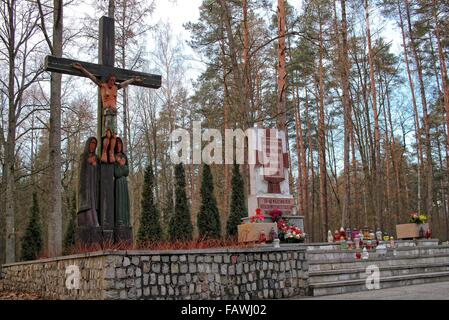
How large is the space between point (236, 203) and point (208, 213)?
3.95 ft

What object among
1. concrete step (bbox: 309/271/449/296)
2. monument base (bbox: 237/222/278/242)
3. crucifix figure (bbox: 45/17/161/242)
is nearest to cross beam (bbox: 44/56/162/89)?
crucifix figure (bbox: 45/17/161/242)

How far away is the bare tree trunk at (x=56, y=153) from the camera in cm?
1230

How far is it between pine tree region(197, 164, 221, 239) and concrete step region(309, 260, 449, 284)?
8.54 meters

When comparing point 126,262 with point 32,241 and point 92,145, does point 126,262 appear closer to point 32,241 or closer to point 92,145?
point 92,145

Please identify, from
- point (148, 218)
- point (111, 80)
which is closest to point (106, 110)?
point (111, 80)

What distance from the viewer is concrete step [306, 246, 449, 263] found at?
1071 centimetres

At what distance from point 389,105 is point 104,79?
22169 millimetres

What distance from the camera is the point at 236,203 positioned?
62.4 feet

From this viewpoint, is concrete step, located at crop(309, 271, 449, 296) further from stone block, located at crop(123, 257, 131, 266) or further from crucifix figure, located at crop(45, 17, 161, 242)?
crucifix figure, located at crop(45, 17, 161, 242)

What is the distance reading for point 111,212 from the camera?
9133mm

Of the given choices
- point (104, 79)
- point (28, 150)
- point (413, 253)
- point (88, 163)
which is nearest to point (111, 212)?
point (88, 163)

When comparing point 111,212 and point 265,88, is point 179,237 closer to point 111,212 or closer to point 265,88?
point 111,212

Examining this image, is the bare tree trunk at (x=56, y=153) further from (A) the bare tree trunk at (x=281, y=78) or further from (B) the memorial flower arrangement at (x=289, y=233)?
(A) the bare tree trunk at (x=281, y=78)

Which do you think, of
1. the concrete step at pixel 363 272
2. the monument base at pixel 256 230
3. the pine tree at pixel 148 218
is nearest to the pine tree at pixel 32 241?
the pine tree at pixel 148 218
